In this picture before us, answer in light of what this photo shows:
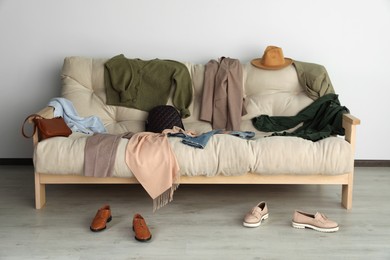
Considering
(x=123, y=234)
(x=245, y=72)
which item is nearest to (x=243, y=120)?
(x=245, y=72)

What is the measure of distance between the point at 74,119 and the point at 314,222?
1803mm

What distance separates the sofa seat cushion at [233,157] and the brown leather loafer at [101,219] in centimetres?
25

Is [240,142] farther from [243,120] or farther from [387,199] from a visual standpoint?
[387,199]

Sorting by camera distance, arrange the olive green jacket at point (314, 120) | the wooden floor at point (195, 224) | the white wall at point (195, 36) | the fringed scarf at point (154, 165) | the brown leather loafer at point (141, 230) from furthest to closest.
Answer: the white wall at point (195, 36) → the olive green jacket at point (314, 120) → the fringed scarf at point (154, 165) → the brown leather loafer at point (141, 230) → the wooden floor at point (195, 224)

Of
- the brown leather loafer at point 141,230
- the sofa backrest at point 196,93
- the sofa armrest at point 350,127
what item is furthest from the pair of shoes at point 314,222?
the sofa backrest at point 196,93

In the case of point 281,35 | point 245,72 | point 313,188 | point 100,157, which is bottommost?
point 313,188

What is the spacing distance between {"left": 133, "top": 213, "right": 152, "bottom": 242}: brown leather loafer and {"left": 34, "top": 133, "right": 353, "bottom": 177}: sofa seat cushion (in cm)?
36

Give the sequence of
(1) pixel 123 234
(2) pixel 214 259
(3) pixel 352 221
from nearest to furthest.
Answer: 1. (2) pixel 214 259
2. (1) pixel 123 234
3. (3) pixel 352 221

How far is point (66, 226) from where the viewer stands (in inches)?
123

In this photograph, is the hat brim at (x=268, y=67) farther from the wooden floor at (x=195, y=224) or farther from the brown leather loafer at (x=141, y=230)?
the brown leather loafer at (x=141, y=230)

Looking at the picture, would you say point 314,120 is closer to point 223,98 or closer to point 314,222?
point 223,98

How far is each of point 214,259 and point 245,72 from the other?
1751 mm

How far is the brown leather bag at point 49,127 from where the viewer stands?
333cm

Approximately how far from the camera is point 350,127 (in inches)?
135
